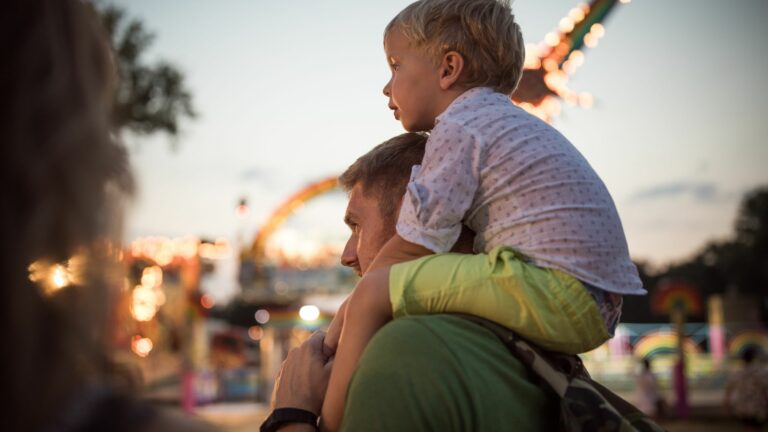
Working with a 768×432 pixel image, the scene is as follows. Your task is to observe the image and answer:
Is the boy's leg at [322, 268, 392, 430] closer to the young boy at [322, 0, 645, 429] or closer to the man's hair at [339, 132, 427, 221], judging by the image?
the young boy at [322, 0, 645, 429]

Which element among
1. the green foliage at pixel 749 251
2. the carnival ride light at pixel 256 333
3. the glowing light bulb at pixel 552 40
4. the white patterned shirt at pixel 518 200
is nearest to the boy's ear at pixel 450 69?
the white patterned shirt at pixel 518 200

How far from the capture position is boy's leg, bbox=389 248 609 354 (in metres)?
1.52

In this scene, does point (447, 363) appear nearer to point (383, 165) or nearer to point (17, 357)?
point (383, 165)

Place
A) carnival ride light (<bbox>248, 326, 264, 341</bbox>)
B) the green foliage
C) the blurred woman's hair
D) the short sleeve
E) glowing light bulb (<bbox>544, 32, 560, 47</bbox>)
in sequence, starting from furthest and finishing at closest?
the green foliage
carnival ride light (<bbox>248, 326, 264, 341</bbox>)
glowing light bulb (<bbox>544, 32, 560, 47</bbox>)
the short sleeve
the blurred woman's hair

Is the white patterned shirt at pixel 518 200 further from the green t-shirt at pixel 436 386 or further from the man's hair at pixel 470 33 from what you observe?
the green t-shirt at pixel 436 386

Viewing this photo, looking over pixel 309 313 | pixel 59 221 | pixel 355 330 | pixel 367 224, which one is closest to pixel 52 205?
pixel 59 221

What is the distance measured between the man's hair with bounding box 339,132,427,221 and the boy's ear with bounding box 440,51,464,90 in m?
0.16

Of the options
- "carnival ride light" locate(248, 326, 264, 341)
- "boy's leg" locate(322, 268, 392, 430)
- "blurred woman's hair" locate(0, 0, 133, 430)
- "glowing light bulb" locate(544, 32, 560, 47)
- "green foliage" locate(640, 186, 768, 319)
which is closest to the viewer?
"blurred woman's hair" locate(0, 0, 133, 430)

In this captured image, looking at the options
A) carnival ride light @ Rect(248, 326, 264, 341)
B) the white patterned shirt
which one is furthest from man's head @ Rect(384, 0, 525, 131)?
carnival ride light @ Rect(248, 326, 264, 341)

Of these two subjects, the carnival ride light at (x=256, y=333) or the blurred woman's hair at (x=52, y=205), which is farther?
the carnival ride light at (x=256, y=333)

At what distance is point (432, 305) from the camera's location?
154 cm

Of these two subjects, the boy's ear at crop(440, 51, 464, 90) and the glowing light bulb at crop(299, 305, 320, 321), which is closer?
the boy's ear at crop(440, 51, 464, 90)

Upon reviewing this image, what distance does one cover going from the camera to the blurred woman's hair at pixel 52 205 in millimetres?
301

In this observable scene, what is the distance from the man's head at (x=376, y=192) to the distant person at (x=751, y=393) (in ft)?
45.3
